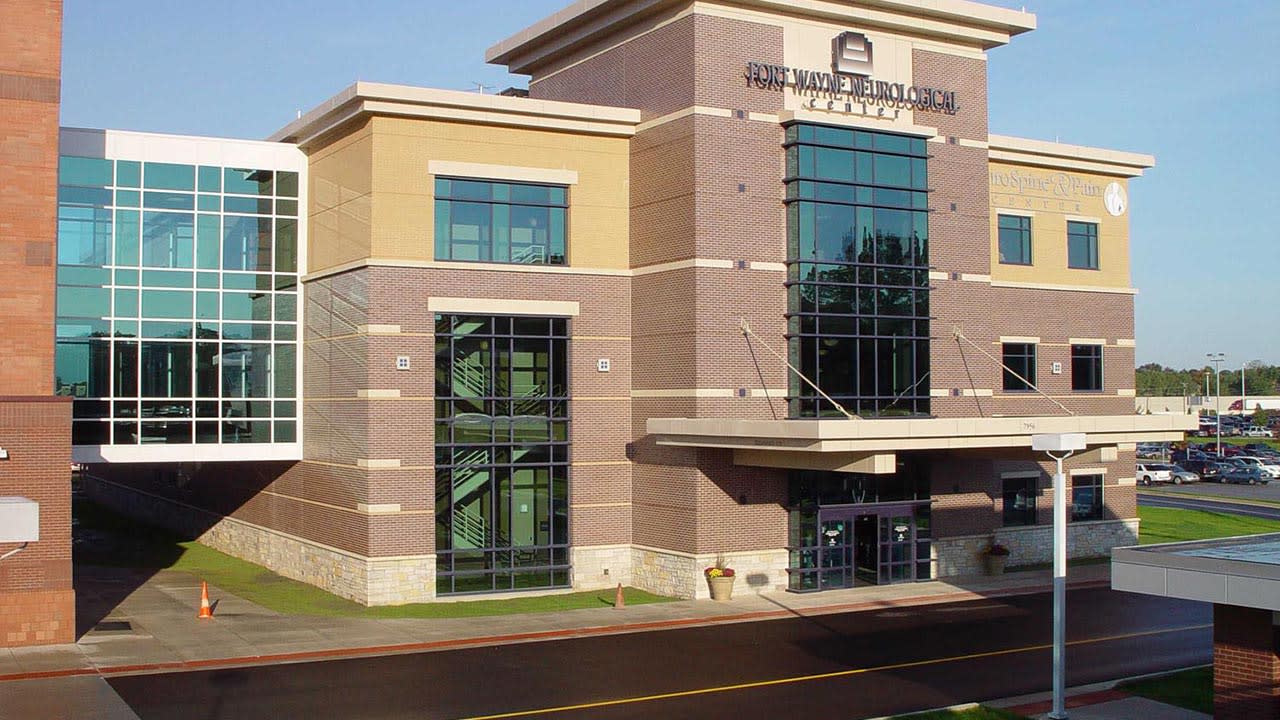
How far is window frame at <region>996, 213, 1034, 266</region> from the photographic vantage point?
41594 millimetres

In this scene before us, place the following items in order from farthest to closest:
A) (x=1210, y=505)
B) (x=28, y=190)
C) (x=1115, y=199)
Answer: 1. (x=1210, y=505)
2. (x=1115, y=199)
3. (x=28, y=190)

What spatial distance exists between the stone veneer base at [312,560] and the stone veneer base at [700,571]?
18.9 ft

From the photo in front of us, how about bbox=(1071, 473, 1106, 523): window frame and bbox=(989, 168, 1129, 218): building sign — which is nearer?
bbox=(989, 168, 1129, 218): building sign

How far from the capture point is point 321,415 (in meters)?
35.1

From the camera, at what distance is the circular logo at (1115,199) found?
44156mm

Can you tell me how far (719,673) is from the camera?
24219 mm

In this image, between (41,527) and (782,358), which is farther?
(782,358)

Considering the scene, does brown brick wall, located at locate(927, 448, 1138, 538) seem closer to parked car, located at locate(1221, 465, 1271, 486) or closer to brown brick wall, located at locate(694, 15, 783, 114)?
brown brick wall, located at locate(694, 15, 783, 114)

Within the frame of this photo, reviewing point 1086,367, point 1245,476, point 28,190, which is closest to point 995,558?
point 1086,367

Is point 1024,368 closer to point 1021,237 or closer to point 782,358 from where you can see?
point 1021,237

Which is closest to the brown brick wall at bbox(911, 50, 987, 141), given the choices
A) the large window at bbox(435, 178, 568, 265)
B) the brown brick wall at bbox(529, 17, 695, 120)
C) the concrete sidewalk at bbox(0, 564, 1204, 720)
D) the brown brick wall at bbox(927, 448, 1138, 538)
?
the brown brick wall at bbox(529, 17, 695, 120)

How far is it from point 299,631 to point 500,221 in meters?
11.6

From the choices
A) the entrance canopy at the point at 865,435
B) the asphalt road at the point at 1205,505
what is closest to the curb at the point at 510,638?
the entrance canopy at the point at 865,435

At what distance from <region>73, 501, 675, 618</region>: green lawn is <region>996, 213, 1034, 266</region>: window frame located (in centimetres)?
1689
